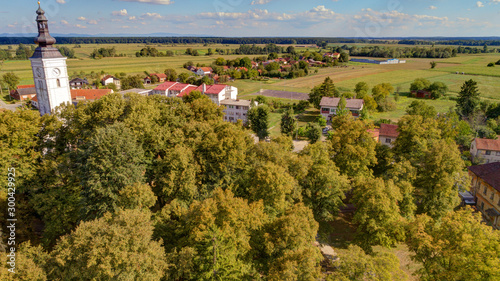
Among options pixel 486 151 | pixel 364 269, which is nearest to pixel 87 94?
pixel 364 269

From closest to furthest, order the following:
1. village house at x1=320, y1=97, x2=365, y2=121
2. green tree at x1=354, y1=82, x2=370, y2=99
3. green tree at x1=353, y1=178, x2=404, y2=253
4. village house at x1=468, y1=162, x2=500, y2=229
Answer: green tree at x1=353, y1=178, x2=404, y2=253, village house at x1=468, y1=162, x2=500, y2=229, village house at x1=320, y1=97, x2=365, y2=121, green tree at x1=354, y1=82, x2=370, y2=99

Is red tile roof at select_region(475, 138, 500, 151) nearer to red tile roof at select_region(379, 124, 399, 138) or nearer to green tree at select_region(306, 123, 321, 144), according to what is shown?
red tile roof at select_region(379, 124, 399, 138)

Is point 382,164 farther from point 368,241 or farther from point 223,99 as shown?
point 223,99

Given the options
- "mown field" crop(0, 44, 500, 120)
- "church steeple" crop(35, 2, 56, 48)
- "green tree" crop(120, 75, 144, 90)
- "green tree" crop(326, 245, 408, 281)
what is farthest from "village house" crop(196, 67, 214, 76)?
"green tree" crop(326, 245, 408, 281)

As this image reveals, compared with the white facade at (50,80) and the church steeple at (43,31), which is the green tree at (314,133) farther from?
the church steeple at (43,31)

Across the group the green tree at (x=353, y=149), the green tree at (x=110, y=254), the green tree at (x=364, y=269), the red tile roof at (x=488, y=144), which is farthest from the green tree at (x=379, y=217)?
the red tile roof at (x=488, y=144)

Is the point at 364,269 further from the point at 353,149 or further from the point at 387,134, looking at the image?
the point at 387,134
